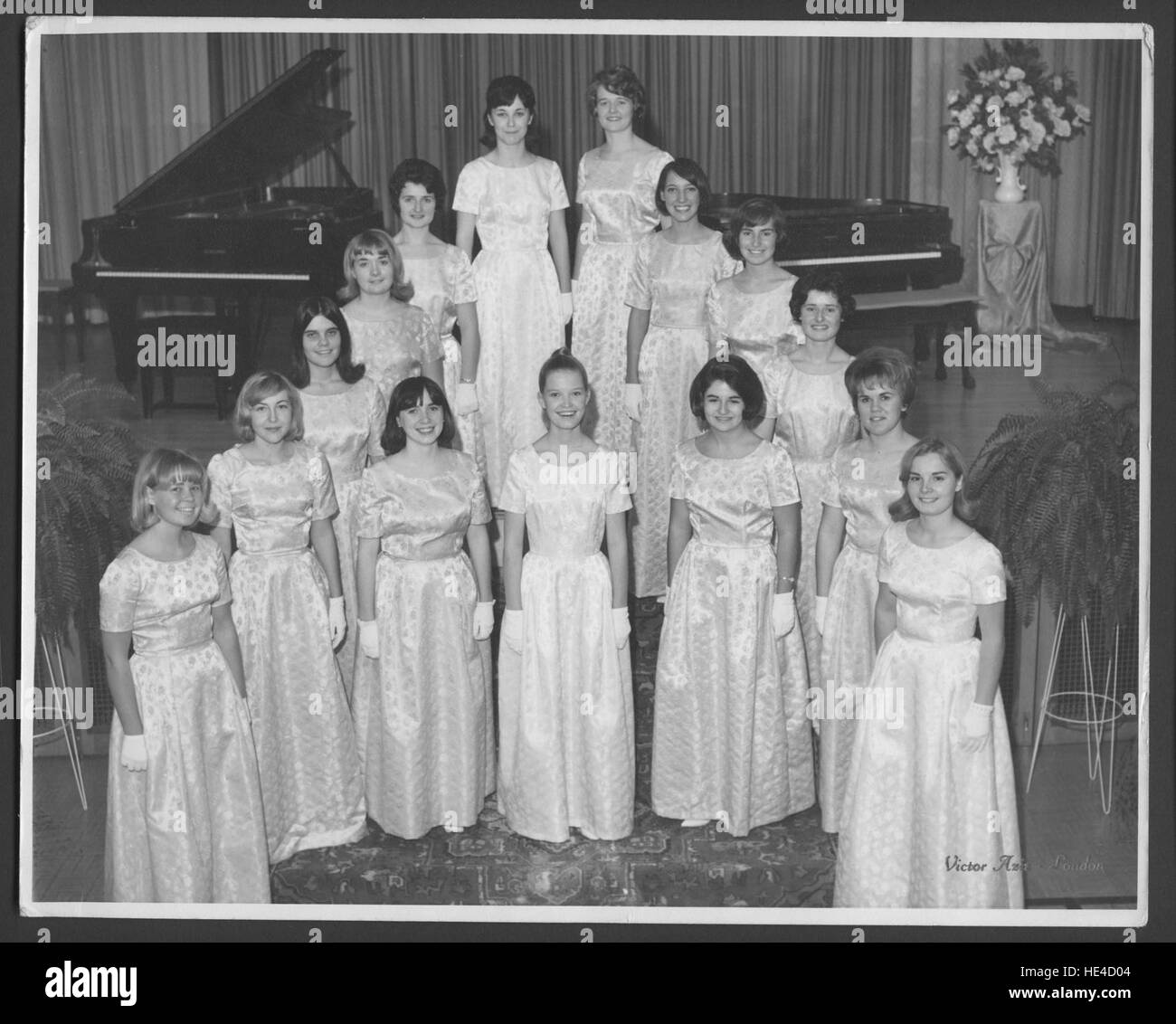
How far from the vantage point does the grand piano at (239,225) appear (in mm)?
6453

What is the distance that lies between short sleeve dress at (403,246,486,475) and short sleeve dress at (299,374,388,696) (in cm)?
28

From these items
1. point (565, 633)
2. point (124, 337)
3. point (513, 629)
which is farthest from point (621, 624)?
point (124, 337)

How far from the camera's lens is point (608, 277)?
6.71 metres

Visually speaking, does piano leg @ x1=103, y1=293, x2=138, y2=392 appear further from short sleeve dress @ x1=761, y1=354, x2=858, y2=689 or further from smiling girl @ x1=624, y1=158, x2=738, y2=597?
short sleeve dress @ x1=761, y1=354, x2=858, y2=689

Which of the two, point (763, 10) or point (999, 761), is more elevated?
point (763, 10)

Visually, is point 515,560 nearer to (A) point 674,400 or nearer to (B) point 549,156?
(A) point 674,400

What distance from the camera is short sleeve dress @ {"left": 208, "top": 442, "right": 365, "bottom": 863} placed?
246 inches

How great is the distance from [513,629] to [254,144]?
6.10 feet

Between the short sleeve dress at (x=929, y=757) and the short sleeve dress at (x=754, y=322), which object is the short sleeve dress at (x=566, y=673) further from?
the short sleeve dress at (x=929, y=757)

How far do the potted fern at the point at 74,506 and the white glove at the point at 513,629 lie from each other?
125 cm

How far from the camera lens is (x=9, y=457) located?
645 cm

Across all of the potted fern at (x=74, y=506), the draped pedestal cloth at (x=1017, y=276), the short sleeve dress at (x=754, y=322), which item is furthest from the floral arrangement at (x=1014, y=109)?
the potted fern at (x=74, y=506)
